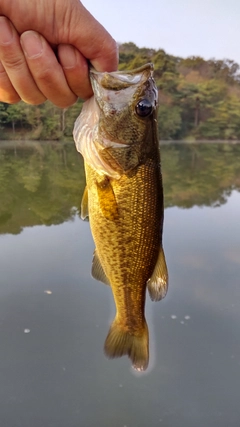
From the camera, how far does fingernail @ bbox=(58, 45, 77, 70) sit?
55.6 inches

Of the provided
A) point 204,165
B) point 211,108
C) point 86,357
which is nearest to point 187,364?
point 86,357

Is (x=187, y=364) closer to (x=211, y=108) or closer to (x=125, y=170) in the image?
(x=125, y=170)

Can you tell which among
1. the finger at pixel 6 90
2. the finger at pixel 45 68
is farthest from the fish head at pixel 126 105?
the finger at pixel 6 90

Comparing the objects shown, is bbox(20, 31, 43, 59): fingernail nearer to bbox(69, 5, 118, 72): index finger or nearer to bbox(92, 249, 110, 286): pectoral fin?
bbox(69, 5, 118, 72): index finger

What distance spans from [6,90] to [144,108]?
1.91 ft

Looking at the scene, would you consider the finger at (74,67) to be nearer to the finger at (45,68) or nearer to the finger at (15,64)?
the finger at (45,68)

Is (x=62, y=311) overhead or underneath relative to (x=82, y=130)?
underneath

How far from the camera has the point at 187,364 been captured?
13.2 ft

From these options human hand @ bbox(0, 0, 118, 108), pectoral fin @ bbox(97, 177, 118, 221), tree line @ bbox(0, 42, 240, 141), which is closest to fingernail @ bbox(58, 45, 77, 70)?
human hand @ bbox(0, 0, 118, 108)

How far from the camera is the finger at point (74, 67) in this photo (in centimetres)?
142

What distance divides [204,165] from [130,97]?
19.2 meters

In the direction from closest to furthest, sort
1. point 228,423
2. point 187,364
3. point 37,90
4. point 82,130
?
point 37,90
point 82,130
point 228,423
point 187,364

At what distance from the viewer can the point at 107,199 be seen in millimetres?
1570

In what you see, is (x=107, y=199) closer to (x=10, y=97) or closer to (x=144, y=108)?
(x=144, y=108)
